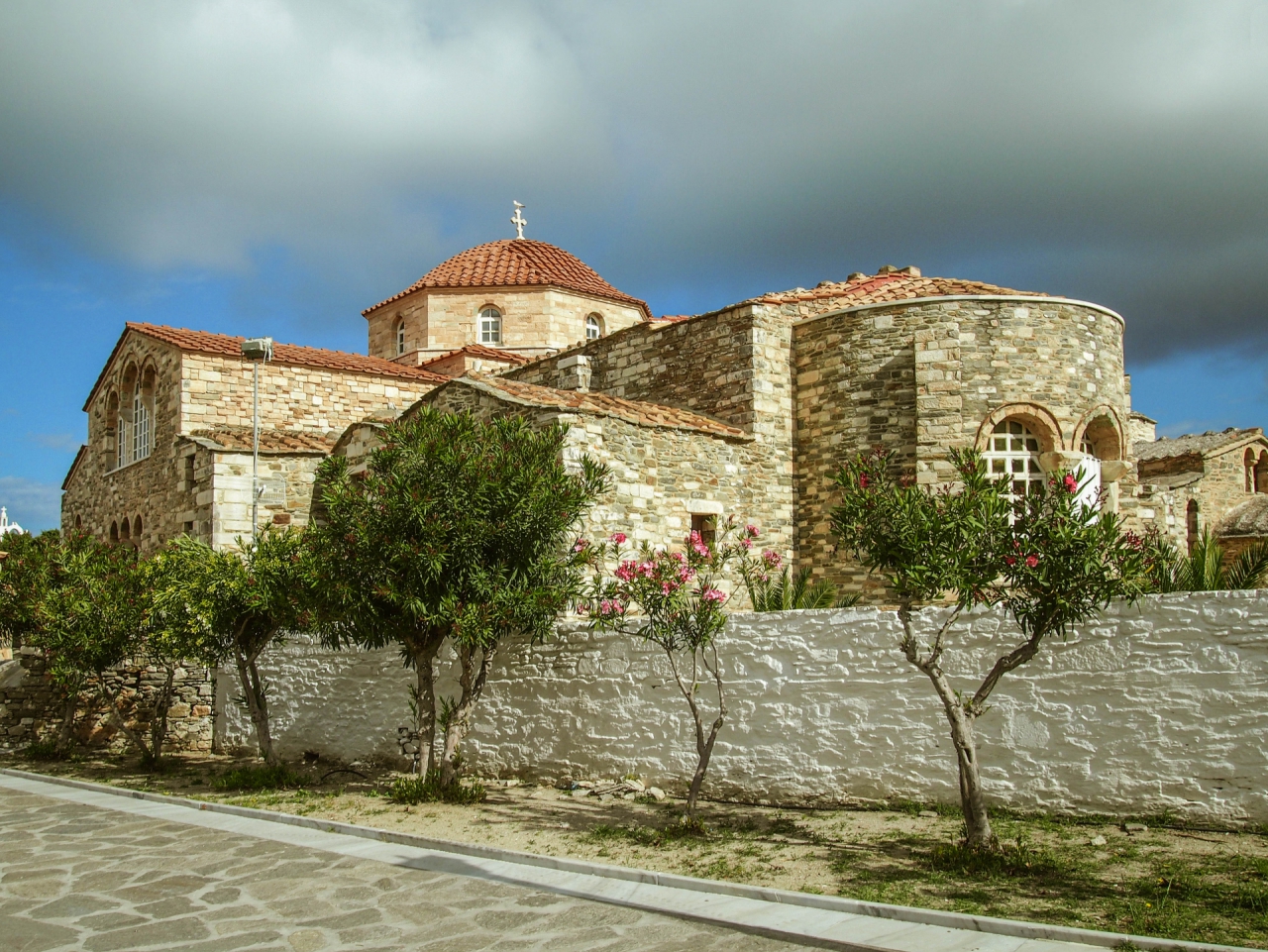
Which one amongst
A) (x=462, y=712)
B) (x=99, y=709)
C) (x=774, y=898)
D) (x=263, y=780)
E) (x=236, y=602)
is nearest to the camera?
(x=774, y=898)

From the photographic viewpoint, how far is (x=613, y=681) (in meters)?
10.9

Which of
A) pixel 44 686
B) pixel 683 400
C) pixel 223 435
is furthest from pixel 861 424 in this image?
pixel 44 686

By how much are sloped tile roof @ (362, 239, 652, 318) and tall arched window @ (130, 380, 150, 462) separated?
7.15 metres

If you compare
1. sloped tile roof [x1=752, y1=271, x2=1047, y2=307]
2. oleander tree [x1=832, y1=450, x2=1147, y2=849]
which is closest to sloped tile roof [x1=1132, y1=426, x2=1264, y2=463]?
sloped tile roof [x1=752, y1=271, x2=1047, y2=307]

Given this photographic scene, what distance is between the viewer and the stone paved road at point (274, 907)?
615 cm

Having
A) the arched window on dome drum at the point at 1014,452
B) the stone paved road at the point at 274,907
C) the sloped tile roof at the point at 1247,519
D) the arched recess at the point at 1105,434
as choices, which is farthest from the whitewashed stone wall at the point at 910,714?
the sloped tile roof at the point at 1247,519

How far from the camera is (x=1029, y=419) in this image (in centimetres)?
1501

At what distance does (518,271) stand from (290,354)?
7.20 m

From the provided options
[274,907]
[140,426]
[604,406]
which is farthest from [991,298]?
[140,426]

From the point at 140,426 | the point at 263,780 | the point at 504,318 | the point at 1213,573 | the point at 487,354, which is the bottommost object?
the point at 263,780

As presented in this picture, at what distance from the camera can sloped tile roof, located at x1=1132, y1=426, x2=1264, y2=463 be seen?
25938 millimetres

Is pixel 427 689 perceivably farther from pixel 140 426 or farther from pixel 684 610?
pixel 140 426

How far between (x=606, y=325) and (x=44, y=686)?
15688 millimetres

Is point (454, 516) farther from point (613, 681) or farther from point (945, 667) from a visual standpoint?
point (945, 667)
